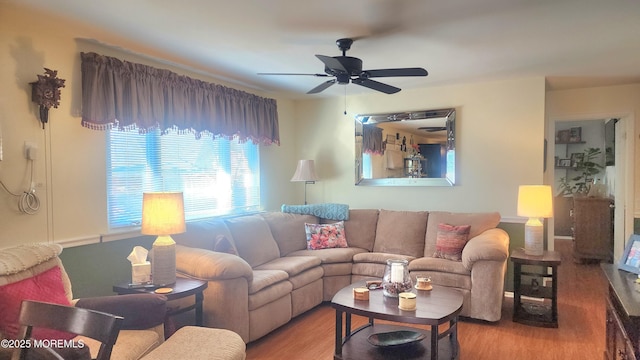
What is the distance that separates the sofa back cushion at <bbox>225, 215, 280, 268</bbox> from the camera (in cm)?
389

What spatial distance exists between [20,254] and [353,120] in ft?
13.0

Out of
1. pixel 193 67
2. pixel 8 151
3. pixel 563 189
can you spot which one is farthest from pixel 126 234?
pixel 563 189

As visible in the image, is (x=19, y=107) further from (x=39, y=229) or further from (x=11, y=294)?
(x=11, y=294)

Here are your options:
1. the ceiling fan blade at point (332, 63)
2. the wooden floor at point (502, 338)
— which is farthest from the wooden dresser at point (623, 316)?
the ceiling fan blade at point (332, 63)

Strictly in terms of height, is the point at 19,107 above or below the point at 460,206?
above

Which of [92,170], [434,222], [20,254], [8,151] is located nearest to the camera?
[20,254]

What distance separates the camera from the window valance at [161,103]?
121 inches

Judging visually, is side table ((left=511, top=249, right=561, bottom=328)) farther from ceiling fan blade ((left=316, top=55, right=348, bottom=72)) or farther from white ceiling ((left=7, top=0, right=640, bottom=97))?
ceiling fan blade ((left=316, top=55, right=348, bottom=72))

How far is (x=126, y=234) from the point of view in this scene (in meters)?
3.37

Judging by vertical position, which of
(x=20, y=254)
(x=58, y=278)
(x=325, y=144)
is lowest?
(x=58, y=278)

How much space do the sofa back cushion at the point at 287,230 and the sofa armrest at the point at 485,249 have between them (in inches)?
69.1

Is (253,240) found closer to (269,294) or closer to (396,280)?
(269,294)

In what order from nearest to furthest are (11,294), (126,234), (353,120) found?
1. (11,294)
2. (126,234)
3. (353,120)

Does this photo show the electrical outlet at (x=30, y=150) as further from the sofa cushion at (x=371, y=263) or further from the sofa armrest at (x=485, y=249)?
the sofa armrest at (x=485, y=249)
